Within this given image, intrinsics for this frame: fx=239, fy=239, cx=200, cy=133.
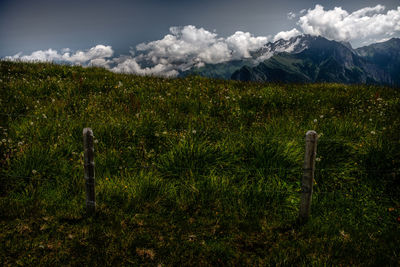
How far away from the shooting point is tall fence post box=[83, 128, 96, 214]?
3.66m

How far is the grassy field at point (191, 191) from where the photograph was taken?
3.40m

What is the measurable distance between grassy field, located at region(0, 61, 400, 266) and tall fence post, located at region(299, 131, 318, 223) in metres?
0.25

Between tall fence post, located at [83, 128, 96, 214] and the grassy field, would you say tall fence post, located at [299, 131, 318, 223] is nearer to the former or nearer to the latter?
the grassy field

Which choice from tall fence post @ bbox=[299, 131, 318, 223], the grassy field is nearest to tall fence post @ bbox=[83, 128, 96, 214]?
the grassy field

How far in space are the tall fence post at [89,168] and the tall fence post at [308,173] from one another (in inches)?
131

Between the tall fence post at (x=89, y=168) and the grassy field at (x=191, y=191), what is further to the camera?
the tall fence post at (x=89, y=168)

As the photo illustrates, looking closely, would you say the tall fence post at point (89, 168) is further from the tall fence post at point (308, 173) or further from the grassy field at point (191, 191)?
the tall fence post at point (308, 173)

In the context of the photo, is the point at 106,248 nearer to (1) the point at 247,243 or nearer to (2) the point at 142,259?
(2) the point at 142,259

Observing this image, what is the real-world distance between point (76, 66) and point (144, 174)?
33.4 ft

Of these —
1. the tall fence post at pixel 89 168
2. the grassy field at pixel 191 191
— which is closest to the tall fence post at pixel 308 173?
the grassy field at pixel 191 191

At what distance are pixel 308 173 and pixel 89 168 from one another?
3438mm

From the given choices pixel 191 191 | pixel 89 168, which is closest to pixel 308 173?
pixel 191 191

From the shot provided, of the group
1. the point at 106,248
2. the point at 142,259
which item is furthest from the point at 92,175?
the point at 142,259

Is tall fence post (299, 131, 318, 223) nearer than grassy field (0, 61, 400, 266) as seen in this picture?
No
